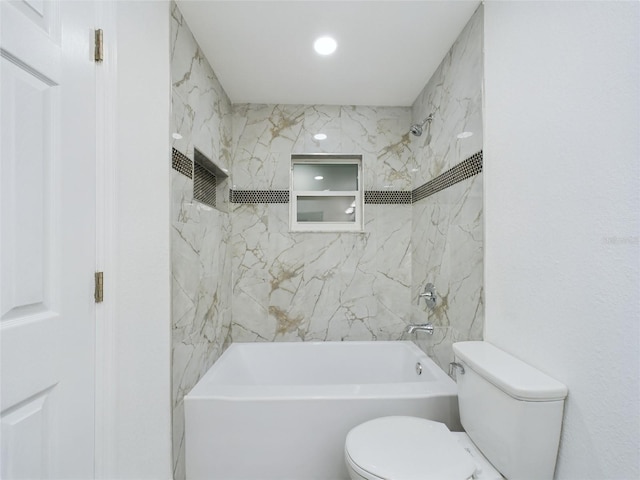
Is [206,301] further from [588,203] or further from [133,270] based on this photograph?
[588,203]

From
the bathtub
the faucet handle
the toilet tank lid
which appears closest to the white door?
the bathtub

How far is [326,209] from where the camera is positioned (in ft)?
8.65

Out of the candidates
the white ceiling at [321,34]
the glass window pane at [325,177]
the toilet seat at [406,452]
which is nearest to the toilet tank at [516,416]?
the toilet seat at [406,452]

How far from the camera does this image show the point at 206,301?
1873 mm

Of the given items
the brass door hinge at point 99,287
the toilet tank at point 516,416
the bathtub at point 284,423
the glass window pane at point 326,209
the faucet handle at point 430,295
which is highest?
the glass window pane at point 326,209

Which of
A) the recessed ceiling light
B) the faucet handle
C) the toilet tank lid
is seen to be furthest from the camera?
the faucet handle

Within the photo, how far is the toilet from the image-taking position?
3.11 feet

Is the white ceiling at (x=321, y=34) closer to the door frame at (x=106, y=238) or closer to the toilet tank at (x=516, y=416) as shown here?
the door frame at (x=106, y=238)

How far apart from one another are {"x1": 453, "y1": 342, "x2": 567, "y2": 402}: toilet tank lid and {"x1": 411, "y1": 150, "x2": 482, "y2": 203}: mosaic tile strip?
839 millimetres

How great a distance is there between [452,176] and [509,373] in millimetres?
1116

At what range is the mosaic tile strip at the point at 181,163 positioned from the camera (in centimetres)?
146

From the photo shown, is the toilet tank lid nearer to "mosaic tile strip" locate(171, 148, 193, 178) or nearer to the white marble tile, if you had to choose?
the white marble tile

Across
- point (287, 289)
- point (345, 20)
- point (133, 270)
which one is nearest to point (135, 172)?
point (133, 270)

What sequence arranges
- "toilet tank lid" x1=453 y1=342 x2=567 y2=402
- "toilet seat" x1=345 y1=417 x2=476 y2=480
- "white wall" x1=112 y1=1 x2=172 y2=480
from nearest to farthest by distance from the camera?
"toilet tank lid" x1=453 y1=342 x2=567 y2=402, "toilet seat" x1=345 y1=417 x2=476 y2=480, "white wall" x1=112 y1=1 x2=172 y2=480
